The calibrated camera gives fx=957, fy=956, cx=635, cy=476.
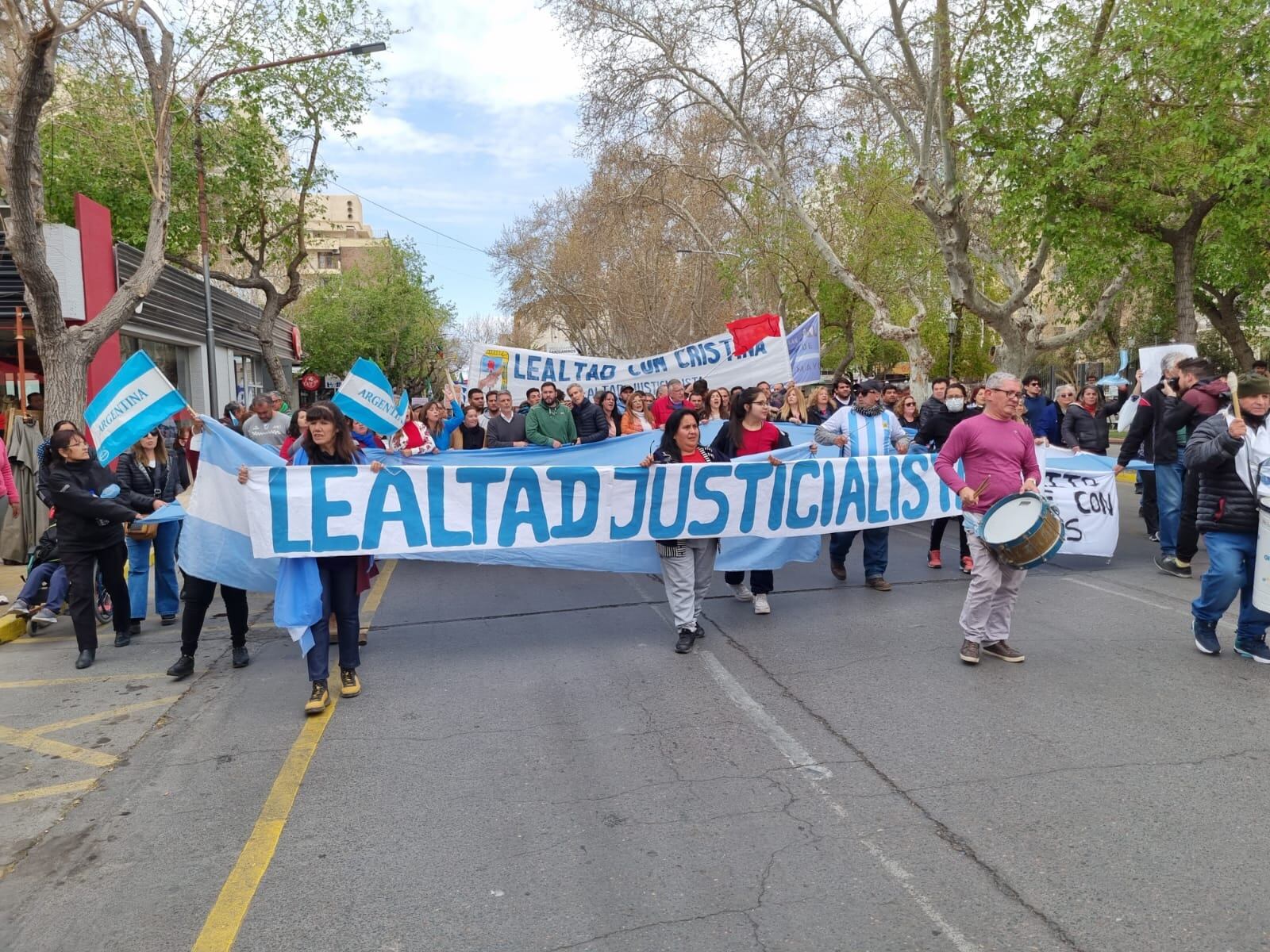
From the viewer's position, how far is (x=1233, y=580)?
18.9ft

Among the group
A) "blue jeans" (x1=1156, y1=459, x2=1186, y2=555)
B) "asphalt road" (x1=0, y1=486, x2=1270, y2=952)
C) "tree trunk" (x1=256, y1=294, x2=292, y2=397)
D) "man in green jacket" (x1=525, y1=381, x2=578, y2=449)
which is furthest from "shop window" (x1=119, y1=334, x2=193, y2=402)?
"blue jeans" (x1=1156, y1=459, x2=1186, y2=555)

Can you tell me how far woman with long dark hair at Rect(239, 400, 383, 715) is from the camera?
5.33 metres

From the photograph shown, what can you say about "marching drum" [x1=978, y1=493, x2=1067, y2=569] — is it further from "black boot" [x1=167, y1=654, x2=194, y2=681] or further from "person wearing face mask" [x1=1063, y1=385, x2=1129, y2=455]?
"black boot" [x1=167, y1=654, x2=194, y2=681]

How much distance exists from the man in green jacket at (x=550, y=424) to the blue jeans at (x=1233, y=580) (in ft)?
21.1

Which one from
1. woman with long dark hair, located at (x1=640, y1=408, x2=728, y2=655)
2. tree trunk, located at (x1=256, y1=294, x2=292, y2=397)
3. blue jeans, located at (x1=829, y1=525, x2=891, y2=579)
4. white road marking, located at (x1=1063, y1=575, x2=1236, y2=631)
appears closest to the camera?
woman with long dark hair, located at (x1=640, y1=408, x2=728, y2=655)

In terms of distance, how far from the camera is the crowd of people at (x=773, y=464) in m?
5.81

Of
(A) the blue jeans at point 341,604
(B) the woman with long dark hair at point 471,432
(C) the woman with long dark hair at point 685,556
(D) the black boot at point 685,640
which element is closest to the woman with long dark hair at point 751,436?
(C) the woman with long dark hair at point 685,556

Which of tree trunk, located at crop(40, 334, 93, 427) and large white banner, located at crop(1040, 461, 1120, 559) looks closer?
large white banner, located at crop(1040, 461, 1120, 559)

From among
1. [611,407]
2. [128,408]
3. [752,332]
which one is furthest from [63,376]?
[752,332]

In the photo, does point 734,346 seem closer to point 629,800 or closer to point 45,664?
point 45,664

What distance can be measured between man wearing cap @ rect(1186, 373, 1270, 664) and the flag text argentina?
2403 mm

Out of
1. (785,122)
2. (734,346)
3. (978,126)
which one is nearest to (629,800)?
(734,346)

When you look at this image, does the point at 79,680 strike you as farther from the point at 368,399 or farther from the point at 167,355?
the point at 167,355

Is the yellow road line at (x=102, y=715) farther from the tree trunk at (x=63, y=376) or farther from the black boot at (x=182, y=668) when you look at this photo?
the tree trunk at (x=63, y=376)
